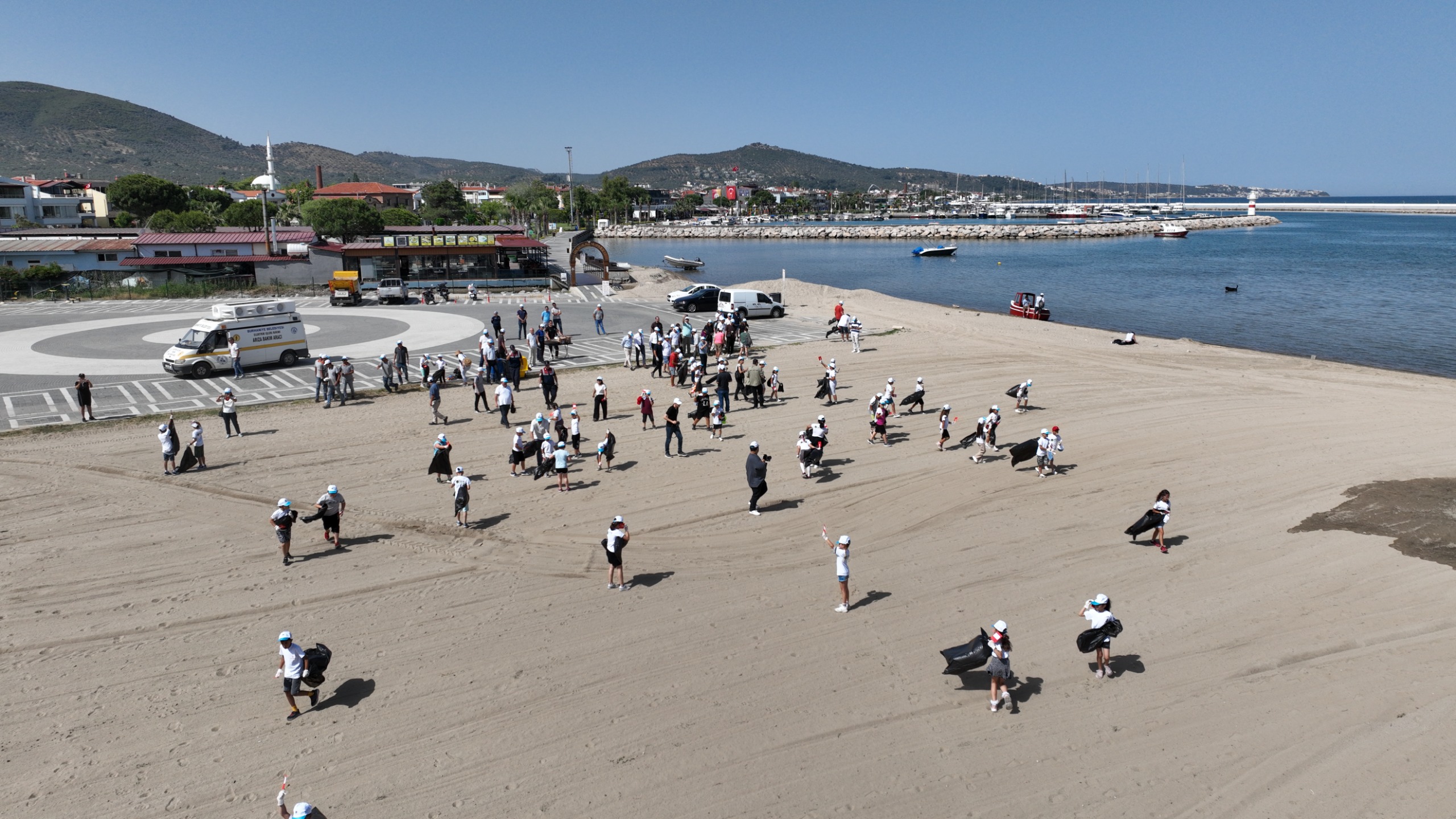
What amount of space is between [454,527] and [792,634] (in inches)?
264

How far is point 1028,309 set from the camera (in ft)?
139

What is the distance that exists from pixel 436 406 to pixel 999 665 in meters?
15.7

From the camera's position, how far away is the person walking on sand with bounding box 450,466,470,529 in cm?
1380

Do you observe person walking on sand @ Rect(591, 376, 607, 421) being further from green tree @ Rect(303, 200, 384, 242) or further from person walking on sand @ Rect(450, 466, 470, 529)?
Answer: green tree @ Rect(303, 200, 384, 242)

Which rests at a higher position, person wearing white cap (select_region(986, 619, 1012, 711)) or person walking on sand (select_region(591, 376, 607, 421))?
person walking on sand (select_region(591, 376, 607, 421))

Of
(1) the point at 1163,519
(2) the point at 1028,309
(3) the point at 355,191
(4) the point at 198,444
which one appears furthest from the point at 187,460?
(3) the point at 355,191

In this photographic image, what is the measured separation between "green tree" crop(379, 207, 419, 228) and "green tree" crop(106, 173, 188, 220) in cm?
1989

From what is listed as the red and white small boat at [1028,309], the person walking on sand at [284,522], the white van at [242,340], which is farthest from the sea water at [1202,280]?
the person walking on sand at [284,522]

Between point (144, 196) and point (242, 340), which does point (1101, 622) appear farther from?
point (144, 196)

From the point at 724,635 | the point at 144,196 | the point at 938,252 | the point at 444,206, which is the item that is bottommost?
the point at 724,635

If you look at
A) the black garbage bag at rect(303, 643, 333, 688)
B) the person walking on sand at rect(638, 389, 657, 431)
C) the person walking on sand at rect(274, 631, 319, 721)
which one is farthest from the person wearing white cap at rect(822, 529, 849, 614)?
the person walking on sand at rect(638, 389, 657, 431)

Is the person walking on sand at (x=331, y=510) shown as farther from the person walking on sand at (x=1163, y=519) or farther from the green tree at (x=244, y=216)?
the green tree at (x=244, y=216)

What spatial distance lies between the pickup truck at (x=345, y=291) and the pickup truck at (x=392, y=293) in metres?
1.22

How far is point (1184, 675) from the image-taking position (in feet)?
31.6
